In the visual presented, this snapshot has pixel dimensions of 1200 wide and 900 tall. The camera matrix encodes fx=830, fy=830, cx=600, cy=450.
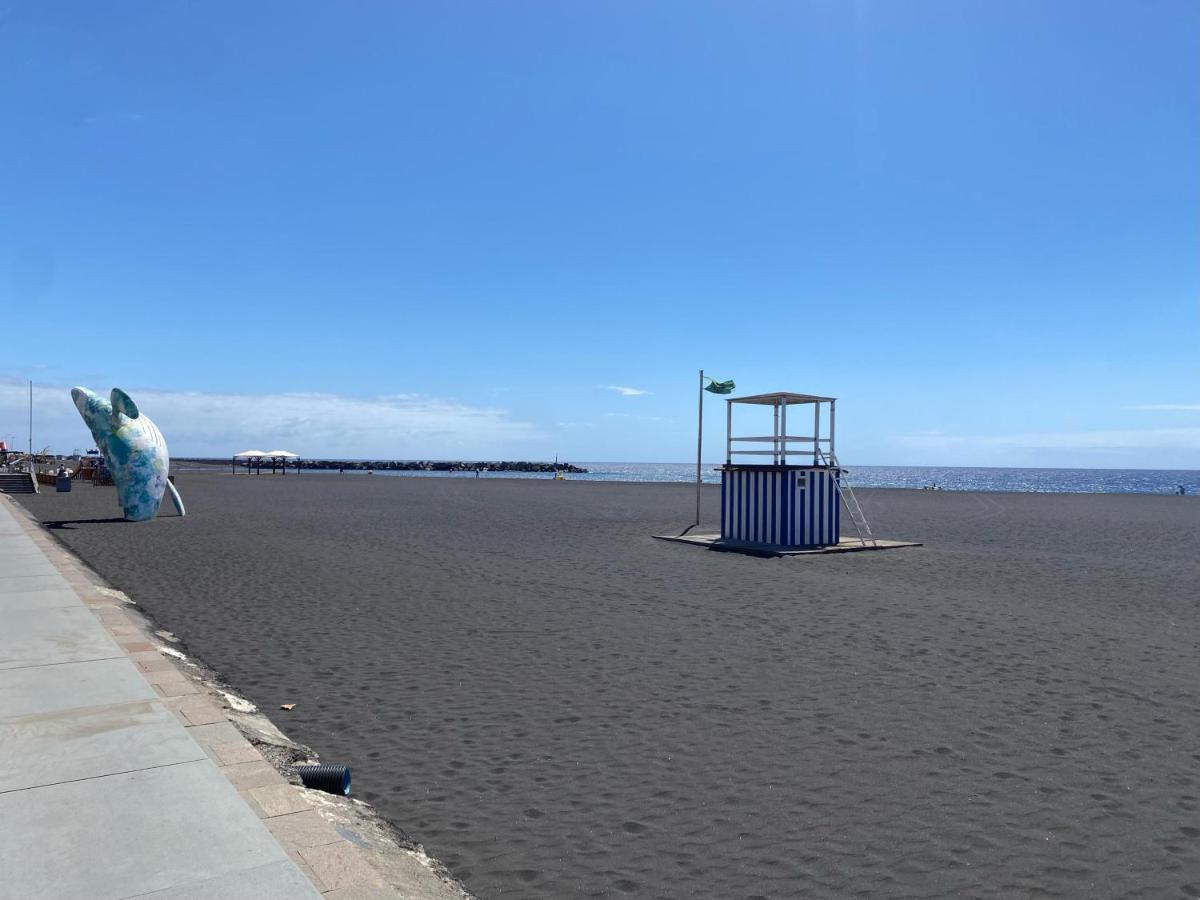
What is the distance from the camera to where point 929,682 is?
276 inches

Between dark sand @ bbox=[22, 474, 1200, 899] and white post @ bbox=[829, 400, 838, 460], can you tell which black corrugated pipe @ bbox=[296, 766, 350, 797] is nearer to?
dark sand @ bbox=[22, 474, 1200, 899]

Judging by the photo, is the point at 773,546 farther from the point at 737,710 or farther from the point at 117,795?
the point at 117,795

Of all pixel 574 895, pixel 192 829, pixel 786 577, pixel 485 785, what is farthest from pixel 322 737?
pixel 786 577

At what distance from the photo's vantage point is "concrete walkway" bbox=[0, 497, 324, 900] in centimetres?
311

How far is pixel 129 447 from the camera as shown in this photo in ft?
63.8

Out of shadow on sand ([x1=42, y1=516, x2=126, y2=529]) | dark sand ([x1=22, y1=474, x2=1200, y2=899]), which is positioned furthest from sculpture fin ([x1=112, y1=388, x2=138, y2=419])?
dark sand ([x1=22, y1=474, x2=1200, y2=899])

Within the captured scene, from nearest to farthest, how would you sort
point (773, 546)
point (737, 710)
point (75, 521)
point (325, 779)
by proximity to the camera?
point (325, 779) → point (737, 710) → point (773, 546) → point (75, 521)

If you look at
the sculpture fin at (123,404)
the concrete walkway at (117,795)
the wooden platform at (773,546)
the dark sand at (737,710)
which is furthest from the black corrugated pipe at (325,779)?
the sculpture fin at (123,404)

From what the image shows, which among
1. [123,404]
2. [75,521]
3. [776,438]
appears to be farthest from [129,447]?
[776,438]

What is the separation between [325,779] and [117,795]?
3.38 ft

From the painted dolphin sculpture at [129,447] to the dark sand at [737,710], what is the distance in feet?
17.4

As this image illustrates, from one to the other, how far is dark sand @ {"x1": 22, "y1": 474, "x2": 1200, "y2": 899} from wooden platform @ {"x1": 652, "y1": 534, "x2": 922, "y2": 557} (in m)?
1.22

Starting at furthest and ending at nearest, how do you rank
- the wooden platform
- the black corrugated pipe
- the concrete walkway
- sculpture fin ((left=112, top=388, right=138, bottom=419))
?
sculpture fin ((left=112, top=388, right=138, bottom=419))
the wooden platform
the black corrugated pipe
the concrete walkway

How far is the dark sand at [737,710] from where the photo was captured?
3959 mm
